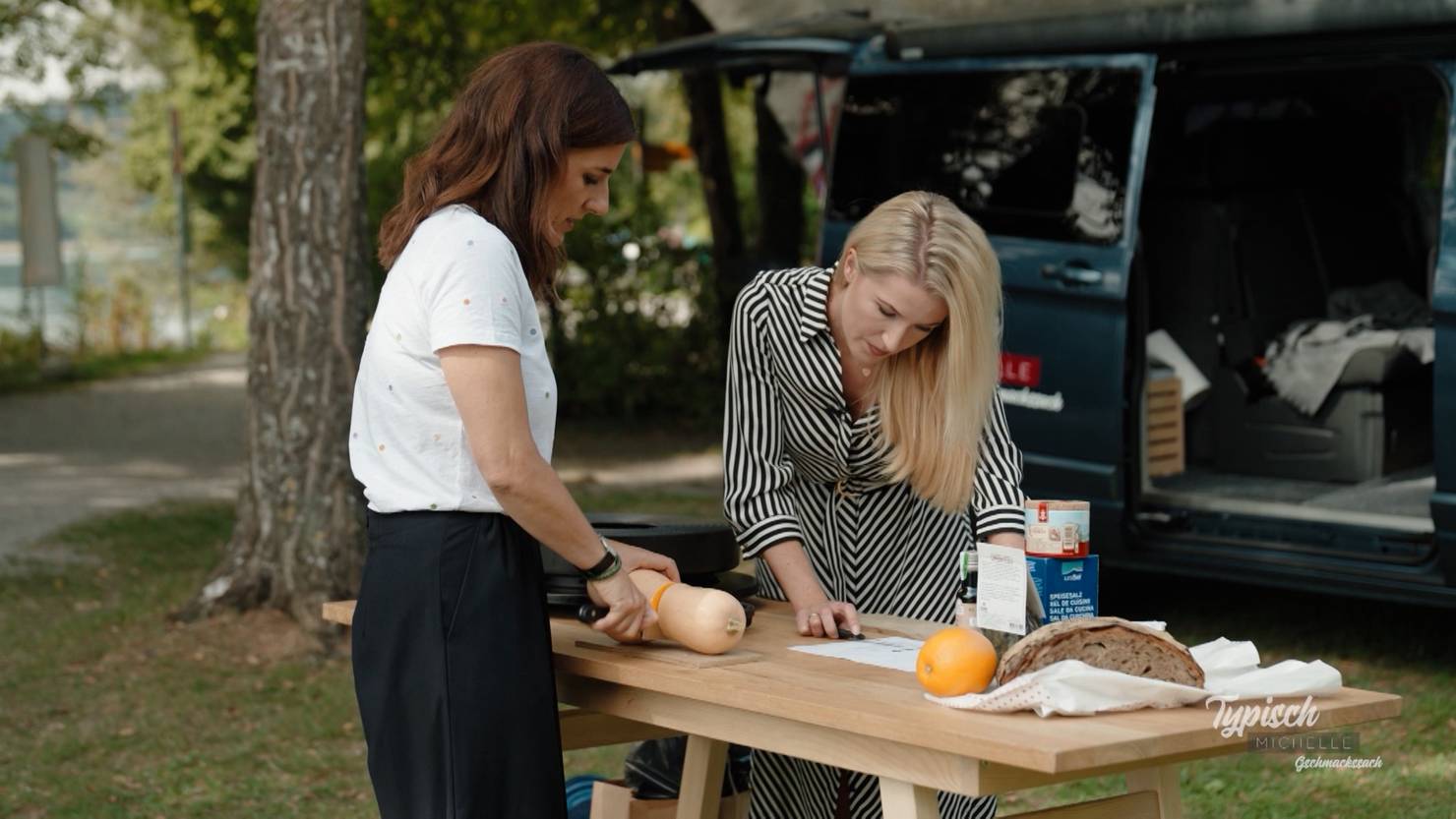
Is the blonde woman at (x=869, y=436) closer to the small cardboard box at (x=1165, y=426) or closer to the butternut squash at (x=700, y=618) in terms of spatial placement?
the butternut squash at (x=700, y=618)

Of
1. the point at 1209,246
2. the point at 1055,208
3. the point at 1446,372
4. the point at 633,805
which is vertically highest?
the point at 1055,208

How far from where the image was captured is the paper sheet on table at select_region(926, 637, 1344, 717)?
2.63 meters

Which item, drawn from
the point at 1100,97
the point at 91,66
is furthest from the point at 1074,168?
the point at 91,66

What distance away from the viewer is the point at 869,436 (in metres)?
3.62

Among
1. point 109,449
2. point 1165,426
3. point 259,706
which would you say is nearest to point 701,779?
point 259,706

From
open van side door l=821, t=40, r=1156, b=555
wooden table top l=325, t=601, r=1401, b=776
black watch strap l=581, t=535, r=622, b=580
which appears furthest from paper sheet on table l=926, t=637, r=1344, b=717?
open van side door l=821, t=40, r=1156, b=555

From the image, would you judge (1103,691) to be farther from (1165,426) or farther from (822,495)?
(1165,426)

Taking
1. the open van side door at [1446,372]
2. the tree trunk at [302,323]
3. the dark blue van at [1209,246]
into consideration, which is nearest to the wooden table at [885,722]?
the open van side door at [1446,372]

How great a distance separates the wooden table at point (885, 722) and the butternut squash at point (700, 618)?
0.11 feet

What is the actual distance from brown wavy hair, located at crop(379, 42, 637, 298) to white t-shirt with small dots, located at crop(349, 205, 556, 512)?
5cm

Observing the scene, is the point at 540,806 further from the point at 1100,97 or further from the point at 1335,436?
the point at 1335,436

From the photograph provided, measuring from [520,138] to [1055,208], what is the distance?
4.29 m

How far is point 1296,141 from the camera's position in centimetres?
820

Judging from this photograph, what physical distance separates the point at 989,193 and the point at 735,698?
4.71 meters
